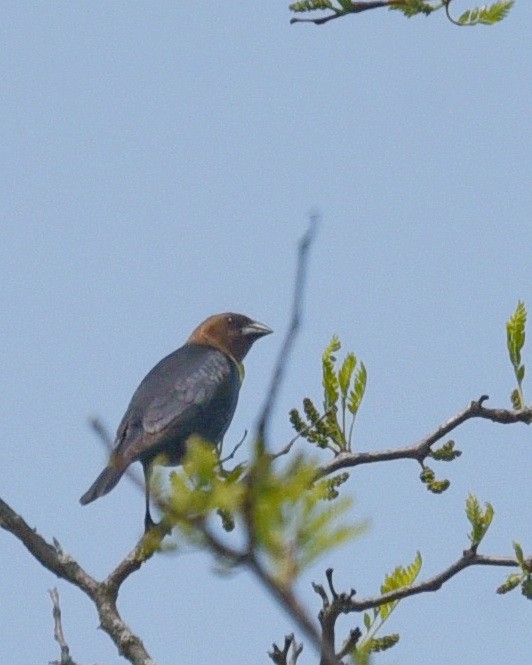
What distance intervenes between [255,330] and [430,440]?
5.52 m

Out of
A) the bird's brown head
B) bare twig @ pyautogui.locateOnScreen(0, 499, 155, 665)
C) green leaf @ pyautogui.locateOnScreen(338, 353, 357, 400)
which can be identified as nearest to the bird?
the bird's brown head

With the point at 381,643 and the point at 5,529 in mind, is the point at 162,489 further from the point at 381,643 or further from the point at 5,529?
the point at 5,529

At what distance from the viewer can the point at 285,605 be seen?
1331 millimetres

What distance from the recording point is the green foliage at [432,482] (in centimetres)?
402

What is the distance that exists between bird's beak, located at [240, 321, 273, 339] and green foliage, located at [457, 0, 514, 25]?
248 inches

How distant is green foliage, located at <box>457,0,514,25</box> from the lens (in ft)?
11.0

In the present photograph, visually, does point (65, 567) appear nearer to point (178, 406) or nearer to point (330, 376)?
point (330, 376)

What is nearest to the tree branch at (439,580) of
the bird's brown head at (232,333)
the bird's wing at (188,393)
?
the bird's wing at (188,393)

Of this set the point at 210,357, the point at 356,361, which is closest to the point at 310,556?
the point at 356,361

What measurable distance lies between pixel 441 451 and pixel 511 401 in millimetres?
276

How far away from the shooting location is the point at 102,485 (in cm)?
645

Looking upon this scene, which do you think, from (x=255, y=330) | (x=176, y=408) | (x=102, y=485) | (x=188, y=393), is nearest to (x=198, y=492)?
(x=102, y=485)

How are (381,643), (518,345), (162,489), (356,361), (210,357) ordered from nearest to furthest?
(162,489) < (381,643) < (518,345) < (356,361) < (210,357)

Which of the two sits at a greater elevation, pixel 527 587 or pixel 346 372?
pixel 346 372
